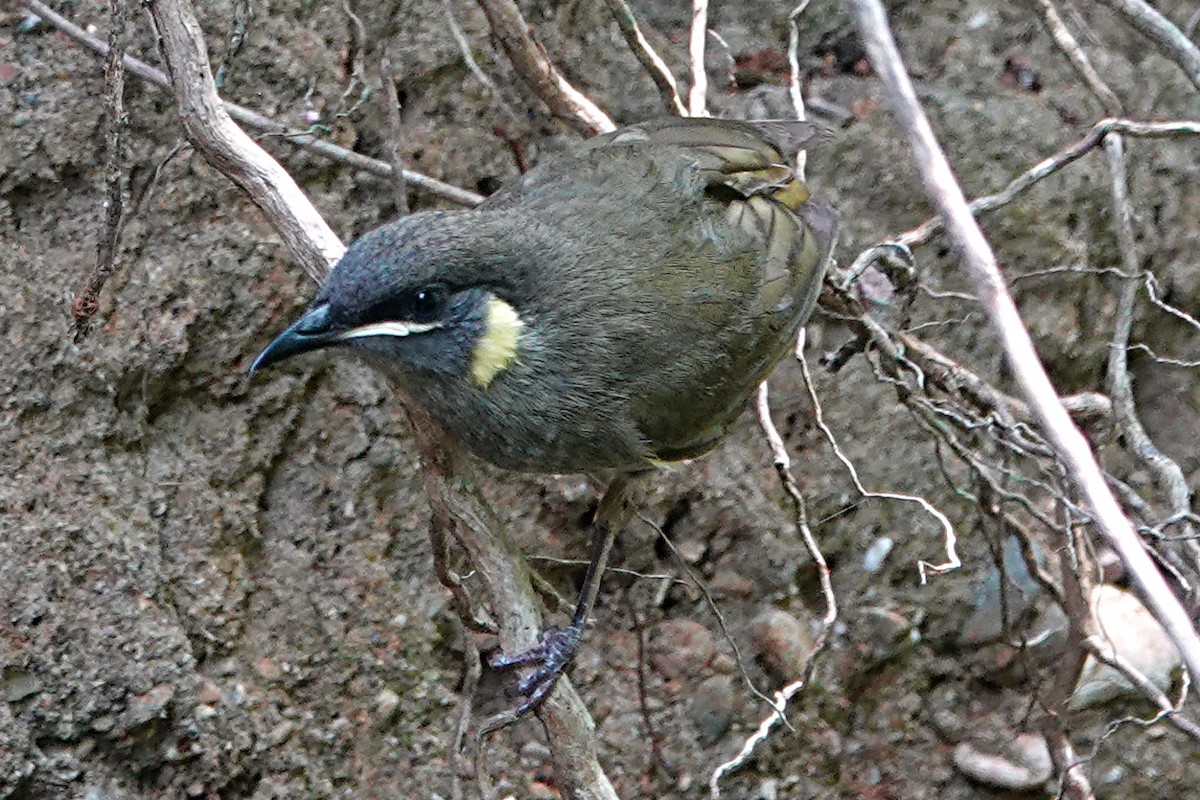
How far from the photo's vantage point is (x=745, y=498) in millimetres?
3508

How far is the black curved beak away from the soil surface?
78 centimetres

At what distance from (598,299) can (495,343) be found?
0.79ft

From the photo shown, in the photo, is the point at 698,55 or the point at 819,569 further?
the point at 698,55

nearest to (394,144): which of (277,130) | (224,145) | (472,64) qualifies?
(277,130)

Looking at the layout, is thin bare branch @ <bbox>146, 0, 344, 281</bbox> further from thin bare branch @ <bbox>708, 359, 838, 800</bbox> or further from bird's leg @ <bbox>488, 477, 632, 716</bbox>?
thin bare branch @ <bbox>708, 359, 838, 800</bbox>

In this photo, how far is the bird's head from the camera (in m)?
2.18

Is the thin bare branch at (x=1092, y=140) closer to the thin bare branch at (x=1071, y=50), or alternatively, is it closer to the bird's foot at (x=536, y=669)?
the thin bare branch at (x=1071, y=50)

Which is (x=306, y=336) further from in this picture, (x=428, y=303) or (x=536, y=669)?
(x=536, y=669)

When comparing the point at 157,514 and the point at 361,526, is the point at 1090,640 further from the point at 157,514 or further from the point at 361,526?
the point at 157,514

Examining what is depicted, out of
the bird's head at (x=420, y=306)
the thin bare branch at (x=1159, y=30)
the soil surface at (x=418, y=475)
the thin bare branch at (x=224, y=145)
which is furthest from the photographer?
the soil surface at (x=418, y=475)

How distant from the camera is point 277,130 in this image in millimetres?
2918

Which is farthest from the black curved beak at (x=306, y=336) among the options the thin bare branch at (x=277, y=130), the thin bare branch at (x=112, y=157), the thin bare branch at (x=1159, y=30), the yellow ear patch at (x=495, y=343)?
the thin bare branch at (x=1159, y=30)

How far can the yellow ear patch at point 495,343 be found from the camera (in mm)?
2365

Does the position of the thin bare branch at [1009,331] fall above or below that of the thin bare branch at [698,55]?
above
